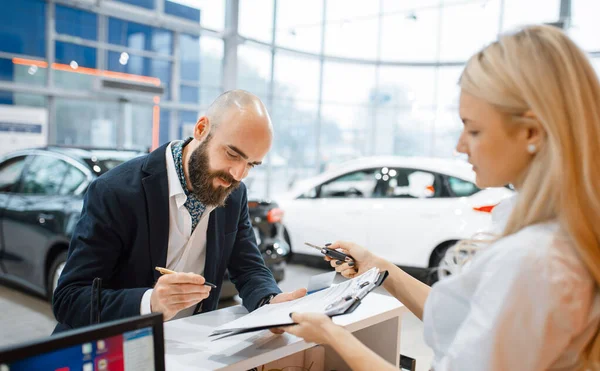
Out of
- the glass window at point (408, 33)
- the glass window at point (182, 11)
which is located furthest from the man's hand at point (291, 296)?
the glass window at point (408, 33)

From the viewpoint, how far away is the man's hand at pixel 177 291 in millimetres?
1495

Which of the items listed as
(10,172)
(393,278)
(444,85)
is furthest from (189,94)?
(393,278)

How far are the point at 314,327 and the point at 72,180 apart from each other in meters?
3.76

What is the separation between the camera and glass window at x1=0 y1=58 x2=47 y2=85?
26.1 feet

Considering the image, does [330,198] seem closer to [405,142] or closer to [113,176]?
[113,176]

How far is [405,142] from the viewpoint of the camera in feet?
48.2

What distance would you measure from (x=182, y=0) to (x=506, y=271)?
34.5 feet

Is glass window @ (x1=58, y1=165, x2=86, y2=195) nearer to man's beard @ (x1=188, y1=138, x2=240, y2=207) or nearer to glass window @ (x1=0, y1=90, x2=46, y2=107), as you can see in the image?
man's beard @ (x1=188, y1=138, x2=240, y2=207)

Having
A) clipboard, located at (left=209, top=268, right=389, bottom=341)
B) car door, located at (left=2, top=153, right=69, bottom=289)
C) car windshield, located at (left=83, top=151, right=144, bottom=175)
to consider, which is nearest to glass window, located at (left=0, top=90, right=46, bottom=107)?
car door, located at (left=2, top=153, right=69, bottom=289)

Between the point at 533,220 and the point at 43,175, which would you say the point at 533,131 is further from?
the point at 43,175

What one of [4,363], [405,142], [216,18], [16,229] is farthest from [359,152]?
[4,363]

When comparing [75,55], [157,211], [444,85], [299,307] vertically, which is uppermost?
[444,85]

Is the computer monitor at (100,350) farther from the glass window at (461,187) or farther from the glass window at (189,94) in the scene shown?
the glass window at (189,94)

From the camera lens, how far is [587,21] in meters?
11.6
